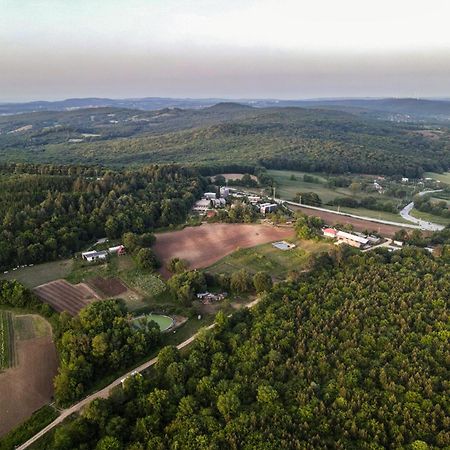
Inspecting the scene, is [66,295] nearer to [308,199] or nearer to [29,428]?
[29,428]

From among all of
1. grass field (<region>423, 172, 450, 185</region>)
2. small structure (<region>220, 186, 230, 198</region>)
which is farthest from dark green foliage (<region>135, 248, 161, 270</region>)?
grass field (<region>423, 172, 450, 185</region>)

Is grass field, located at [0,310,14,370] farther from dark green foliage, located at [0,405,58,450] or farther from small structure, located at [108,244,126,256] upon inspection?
small structure, located at [108,244,126,256]

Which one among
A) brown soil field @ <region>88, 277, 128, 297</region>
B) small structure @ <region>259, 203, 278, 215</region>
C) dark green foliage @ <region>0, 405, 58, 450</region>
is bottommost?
dark green foliage @ <region>0, 405, 58, 450</region>

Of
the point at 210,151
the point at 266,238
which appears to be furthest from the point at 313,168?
the point at 266,238

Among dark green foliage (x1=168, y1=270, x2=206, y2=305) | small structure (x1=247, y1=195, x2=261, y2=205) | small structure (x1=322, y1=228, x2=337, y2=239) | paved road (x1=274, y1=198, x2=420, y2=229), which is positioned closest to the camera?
dark green foliage (x1=168, y1=270, x2=206, y2=305)

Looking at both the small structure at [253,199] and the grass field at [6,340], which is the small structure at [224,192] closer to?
the small structure at [253,199]

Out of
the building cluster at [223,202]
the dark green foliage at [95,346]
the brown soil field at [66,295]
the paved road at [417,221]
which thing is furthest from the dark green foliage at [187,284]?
the paved road at [417,221]
